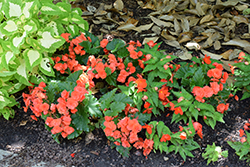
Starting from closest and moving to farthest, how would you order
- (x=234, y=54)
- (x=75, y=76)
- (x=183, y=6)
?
(x=75, y=76) < (x=234, y=54) < (x=183, y=6)

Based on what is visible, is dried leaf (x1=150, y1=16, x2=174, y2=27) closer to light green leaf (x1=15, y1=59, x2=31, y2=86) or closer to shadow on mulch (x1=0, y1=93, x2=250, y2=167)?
shadow on mulch (x1=0, y1=93, x2=250, y2=167)

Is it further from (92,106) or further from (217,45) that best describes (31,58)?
(217,45)

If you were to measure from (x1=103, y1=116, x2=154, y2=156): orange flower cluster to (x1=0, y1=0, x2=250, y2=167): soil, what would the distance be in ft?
0.39

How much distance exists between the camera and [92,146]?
2.59 metres

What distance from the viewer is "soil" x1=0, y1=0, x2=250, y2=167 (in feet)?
8.00

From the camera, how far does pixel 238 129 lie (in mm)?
2617

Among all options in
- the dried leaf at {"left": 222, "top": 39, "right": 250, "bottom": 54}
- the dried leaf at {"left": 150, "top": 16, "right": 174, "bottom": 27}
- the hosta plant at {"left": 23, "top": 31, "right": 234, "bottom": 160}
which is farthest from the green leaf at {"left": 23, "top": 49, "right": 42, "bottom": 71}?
the dried leaf at {"left": 222, "top": 39, "right": 250, "bottom": 54}

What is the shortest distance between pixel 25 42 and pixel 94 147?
1.32 metres

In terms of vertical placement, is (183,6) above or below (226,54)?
above

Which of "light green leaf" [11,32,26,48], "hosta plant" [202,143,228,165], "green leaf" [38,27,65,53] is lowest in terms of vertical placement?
"hosta plant" [202,143,228,165]

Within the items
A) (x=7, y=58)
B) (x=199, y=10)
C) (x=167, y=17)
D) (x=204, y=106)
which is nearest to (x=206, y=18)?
(x=199, y=10)

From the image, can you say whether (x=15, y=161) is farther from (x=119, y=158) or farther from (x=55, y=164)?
(x=119, y=158)

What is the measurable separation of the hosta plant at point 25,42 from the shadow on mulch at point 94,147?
0.31m

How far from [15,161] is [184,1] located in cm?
321
